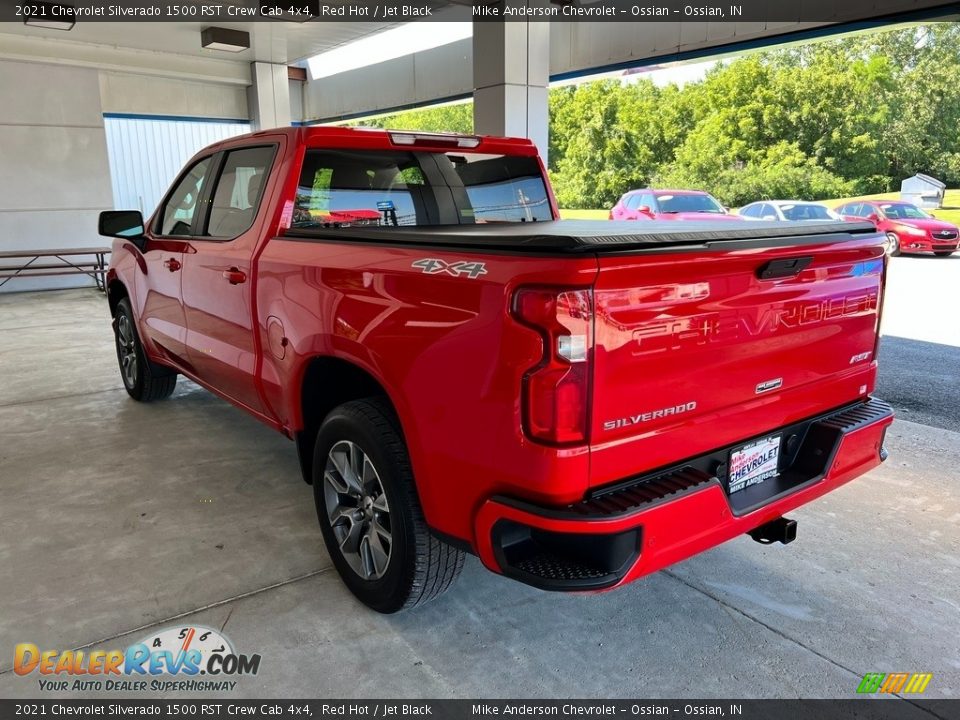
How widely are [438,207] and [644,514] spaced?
2367 mm

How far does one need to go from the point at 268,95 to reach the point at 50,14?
6006 mm

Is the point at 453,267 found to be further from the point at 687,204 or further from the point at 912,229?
the point at 912,229

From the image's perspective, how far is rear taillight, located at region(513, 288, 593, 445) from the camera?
6.17 ft

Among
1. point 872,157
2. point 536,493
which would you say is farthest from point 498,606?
point 872,157

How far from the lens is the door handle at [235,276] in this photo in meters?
3.41

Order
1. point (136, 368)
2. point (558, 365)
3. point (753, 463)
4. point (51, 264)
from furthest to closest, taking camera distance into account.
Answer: point (51, 264) → point (136, 368) → point (753, 463) → point (558, 365)

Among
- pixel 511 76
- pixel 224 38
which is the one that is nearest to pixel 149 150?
pixel 224 38

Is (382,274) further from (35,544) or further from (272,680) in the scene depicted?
(35,544)

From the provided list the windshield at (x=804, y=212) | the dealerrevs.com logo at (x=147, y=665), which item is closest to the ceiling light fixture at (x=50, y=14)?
the dealerrevs.com logo at (x=147, y=665)

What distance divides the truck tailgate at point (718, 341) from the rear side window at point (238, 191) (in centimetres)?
222

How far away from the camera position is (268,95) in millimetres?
16109

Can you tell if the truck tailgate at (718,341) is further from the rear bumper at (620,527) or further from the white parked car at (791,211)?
the white parked car at (791,211)

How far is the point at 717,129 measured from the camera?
3703 cm
